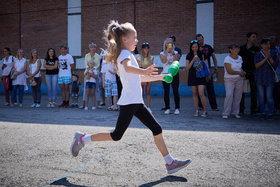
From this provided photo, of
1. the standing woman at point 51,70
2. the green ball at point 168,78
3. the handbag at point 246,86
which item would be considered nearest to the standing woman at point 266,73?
the handbag at point 246,86

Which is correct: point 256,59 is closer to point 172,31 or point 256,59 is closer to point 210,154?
point 210,154

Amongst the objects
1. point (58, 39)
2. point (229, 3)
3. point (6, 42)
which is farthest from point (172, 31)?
point (6, 42)

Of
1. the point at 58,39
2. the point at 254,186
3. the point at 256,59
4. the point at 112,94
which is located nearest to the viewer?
the point at 254,186

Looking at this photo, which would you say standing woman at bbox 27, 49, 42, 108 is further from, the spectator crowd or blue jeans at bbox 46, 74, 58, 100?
blue jeans at bbox 46, 74, 58, 100

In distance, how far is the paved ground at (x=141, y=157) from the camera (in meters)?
2.92

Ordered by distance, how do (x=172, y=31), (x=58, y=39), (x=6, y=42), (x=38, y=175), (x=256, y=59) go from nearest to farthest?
(x=38, y=175) < (x=256, y=59) < (x=172, y=31) < (x=58, y=39) < (x=6, y=42)

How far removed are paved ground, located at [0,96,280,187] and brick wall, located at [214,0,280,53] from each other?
9.79 metres

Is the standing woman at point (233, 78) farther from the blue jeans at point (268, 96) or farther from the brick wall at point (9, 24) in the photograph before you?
the brick wall at point (9, 24)

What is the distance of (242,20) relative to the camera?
48.4 ft

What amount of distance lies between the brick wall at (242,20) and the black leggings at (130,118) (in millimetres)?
13092

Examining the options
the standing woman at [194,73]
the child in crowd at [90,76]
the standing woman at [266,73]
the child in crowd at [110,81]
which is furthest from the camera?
the child in crowd at [90,76]

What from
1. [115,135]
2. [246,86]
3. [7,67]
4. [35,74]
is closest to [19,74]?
[35,74]

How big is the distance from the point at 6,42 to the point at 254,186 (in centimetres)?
2175

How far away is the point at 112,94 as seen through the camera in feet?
29.8
